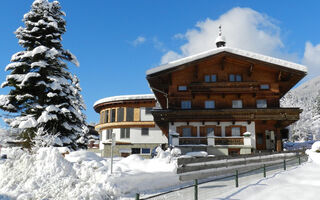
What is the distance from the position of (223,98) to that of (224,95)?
1.06ft

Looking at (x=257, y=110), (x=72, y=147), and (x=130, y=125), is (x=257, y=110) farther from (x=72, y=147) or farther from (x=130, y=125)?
(x=130, y=125)

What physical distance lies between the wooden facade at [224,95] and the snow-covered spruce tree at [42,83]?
8.26 m

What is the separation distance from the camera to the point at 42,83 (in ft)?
63.2

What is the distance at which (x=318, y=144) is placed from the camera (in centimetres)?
2556

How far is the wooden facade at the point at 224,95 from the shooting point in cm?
2525

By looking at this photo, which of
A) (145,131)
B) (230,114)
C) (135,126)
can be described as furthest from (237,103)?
(135,126)

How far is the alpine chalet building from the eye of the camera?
25.1 m

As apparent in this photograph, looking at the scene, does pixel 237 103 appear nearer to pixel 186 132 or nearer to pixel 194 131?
pixel 194 131

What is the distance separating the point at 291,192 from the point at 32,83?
56.4 feet

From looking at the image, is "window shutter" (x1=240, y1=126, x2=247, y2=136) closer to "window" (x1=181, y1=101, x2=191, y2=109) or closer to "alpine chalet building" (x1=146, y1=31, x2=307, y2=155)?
"alpine chalet building" (x1=146, y1=31, x2=307, y2=155)

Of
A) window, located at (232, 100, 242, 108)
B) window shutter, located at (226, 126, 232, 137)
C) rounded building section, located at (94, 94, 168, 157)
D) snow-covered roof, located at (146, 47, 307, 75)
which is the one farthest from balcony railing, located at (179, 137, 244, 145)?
rounded building section, located at (94, 94, 168, 157)

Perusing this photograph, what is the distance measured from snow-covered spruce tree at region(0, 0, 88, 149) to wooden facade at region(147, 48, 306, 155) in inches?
325

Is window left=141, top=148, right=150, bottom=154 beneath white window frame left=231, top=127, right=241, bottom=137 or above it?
beneath

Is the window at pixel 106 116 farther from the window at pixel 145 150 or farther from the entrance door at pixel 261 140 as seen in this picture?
the entrance door at pixel 261 140
